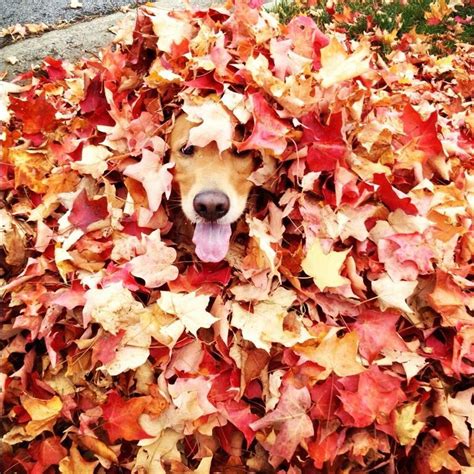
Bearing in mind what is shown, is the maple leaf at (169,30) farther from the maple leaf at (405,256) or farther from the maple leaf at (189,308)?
the maple leaf at (405,256)

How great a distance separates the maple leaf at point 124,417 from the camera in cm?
201

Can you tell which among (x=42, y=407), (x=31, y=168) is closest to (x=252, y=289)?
(x=42, y=407)

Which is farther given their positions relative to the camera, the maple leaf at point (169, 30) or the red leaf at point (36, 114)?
the red leaf at point (36, 114)

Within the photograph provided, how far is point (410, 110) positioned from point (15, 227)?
5.70ft

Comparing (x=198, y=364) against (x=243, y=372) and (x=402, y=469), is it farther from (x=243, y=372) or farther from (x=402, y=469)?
(x=402, y=469)

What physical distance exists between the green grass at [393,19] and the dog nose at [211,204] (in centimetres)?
330

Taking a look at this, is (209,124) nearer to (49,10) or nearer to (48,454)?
(48,454)

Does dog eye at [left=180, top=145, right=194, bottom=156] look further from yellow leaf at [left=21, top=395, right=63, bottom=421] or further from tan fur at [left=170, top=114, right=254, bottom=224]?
yellow leaf at [left=21, top=395, right=63, bottom=421]

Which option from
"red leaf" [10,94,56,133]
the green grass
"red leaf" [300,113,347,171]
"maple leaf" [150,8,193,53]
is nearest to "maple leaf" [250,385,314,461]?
"red leaf" [300,113,347,171]

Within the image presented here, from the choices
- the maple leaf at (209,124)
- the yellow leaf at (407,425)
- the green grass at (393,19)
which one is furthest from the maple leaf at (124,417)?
the green grass at (393,19)

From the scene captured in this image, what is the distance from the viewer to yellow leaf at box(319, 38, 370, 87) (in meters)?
2.34

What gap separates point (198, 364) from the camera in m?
2.08

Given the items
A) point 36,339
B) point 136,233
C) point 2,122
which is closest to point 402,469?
point 136,233

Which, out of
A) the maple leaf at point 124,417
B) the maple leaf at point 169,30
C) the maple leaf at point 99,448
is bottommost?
the maple leaf at point 99,448
